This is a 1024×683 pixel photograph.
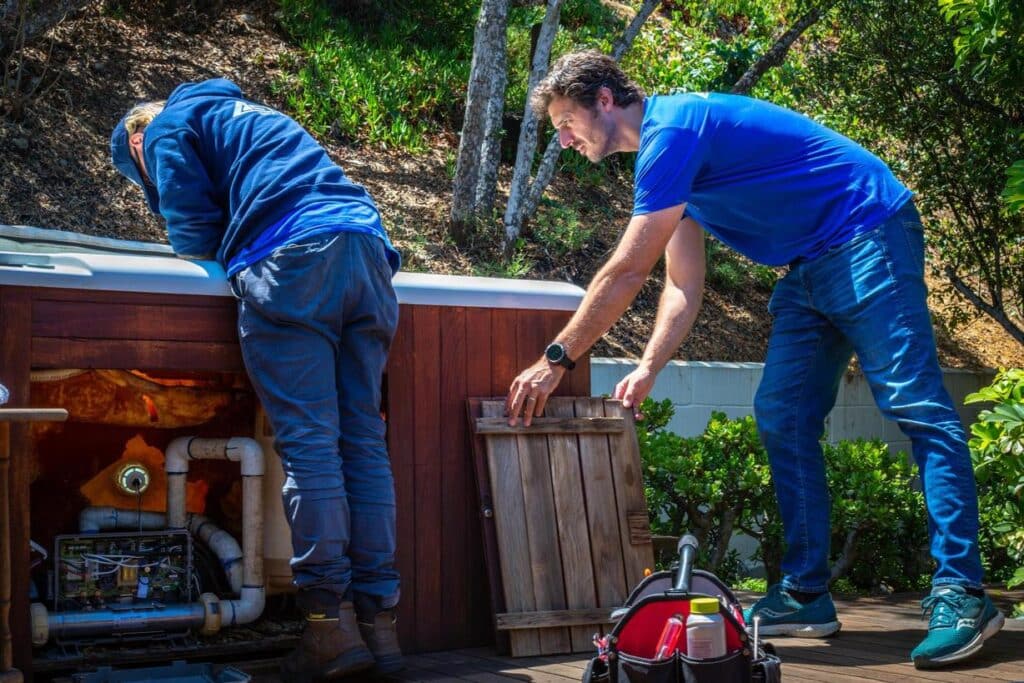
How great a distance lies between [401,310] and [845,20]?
5686mm

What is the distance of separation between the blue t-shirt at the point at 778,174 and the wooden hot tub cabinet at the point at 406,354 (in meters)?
0.65

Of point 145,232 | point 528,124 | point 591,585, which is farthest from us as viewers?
point 528,124

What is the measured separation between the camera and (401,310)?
10.9 feet

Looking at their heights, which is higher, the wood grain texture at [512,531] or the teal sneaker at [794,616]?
the wood grain texture at [512,531]

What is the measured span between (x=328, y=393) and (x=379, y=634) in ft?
1.99

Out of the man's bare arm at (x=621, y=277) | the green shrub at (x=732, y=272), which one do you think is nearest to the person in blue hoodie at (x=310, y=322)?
the man's bare arm at (x=621, y=277)

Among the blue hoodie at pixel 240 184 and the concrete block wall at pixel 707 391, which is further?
the concrete block wall at pixel 707 391

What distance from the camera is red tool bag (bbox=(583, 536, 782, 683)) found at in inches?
87.7

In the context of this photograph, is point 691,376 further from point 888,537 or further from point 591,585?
point 591,585

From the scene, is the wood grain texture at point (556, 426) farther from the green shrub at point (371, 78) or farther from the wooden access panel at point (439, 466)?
the green shrub at point (371, 78)

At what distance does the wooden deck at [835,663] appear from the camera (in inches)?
109

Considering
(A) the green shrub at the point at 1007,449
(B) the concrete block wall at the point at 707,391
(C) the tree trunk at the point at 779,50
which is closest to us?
(A) the green shrub at the point at 1007,449

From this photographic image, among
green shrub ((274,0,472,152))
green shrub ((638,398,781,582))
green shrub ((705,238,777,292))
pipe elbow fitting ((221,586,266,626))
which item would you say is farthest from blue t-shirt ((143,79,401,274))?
green shrub ((705,238,777,292))

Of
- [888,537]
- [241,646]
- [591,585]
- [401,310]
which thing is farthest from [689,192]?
[888,537]
